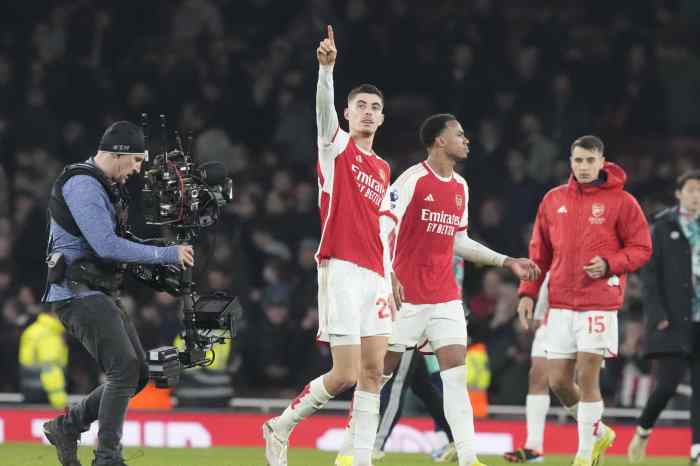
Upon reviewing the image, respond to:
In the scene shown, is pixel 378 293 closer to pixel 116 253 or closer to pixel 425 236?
pixel 425 236

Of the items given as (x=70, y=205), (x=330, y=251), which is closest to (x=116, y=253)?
(x=70, y=205)

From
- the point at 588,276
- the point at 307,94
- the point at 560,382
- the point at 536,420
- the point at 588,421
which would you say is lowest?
the point at 536,420

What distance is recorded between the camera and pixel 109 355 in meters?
8.45

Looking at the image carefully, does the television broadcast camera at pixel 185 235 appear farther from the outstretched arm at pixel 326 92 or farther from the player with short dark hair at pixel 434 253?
the player with short dark hair at pixel 434 253

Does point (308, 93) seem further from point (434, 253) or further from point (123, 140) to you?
point (123, 140)

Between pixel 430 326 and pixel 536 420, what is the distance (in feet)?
6.87

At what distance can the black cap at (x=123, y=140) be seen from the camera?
8.73m

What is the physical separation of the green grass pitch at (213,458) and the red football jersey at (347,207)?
2.28 meters

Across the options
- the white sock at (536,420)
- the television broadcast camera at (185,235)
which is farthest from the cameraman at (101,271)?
the white sock at (536,420)

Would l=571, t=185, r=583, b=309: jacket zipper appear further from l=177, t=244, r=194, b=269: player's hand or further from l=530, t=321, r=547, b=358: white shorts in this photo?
l=177, t=244, r=194, b=269: player's hand

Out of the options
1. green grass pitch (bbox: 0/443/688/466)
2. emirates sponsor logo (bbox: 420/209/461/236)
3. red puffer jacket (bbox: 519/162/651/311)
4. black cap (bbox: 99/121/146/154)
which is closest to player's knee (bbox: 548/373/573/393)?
red puffer jacket (bbox: 519/162/651/311)

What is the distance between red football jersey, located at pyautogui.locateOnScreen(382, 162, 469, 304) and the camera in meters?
9.66

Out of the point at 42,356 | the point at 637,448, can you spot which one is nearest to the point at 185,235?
the point at 637,448

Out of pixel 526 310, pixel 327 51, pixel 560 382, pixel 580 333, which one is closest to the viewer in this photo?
pixel 327 51
